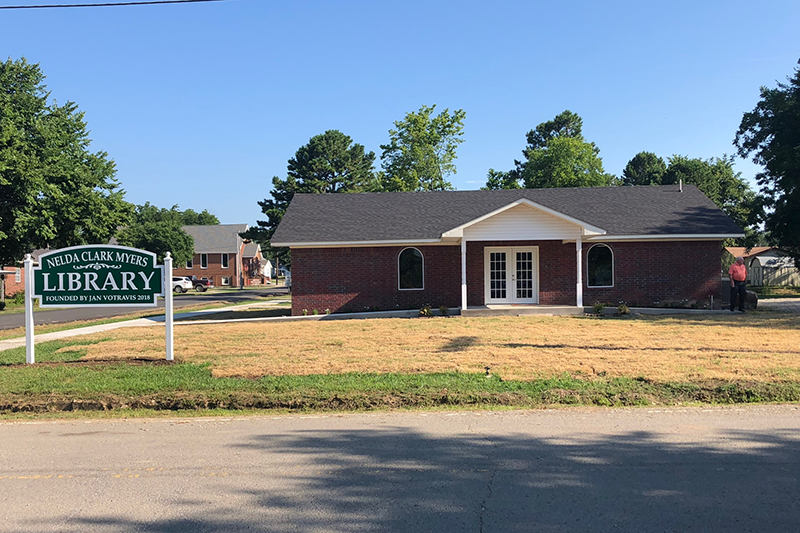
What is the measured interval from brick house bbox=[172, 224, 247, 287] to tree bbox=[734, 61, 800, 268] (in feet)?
188

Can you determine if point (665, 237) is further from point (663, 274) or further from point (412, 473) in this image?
point (412, 473)

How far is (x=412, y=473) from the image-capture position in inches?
200

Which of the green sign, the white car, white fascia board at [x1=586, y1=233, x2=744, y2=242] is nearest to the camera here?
the green sign

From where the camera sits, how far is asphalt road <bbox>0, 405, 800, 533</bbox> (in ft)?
13.7

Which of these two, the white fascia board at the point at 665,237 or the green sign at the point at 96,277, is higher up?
the white fascia board at the point at 665,237

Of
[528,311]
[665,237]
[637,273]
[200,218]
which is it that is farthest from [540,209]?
[200,218]

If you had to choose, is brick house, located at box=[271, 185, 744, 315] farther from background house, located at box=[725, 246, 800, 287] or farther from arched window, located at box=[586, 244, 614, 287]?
background house, located at box=[725, 246, 800, 287]

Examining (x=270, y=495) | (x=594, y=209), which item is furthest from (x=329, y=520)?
(x=594, y=209)

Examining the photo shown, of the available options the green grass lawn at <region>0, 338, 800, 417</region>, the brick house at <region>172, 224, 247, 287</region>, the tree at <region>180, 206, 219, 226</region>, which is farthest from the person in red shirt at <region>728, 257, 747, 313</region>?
the tree at <region>180, 206, 219, 226</region>

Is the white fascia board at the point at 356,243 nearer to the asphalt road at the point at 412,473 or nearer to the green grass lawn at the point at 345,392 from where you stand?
the green grass lawn at the point at 345,392

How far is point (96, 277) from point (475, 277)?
43.9 ft

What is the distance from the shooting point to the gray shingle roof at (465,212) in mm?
21203

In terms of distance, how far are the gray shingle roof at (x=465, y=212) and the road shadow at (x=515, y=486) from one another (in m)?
15.4

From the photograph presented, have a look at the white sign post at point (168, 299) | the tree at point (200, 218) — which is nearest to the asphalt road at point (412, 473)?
the white sign post at point (168, 299)
